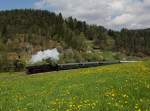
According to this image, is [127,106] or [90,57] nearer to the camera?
[127,106]

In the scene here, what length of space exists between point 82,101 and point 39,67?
53231 millimetres

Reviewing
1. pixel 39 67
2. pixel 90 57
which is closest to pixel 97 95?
pixel 39 67

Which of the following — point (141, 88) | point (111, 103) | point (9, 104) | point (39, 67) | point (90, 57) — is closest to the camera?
point (111, 103)

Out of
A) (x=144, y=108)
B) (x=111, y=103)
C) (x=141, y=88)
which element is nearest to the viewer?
(x=144, y=108)

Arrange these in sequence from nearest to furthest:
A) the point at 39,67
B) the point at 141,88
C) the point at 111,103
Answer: the point at 111,103 → the point at 141,88 → the point at 39,67

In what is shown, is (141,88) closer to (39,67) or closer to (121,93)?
(121,93)

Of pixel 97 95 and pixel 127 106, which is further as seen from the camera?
pixel 97 95

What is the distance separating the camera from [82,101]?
59.5 feet

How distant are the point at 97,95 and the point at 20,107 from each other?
12.9 feet

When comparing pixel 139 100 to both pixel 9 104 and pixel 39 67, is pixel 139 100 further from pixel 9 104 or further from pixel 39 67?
pixel 39 67

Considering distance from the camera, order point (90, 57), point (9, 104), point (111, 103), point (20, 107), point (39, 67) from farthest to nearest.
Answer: point (90, 57)
point (39, 67)
point (9, 104)
point (20, 107)
point (111, 103)

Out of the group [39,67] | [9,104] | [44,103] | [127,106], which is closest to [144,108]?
[127,106]

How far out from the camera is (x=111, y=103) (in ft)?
55.0

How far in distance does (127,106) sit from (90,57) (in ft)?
585
